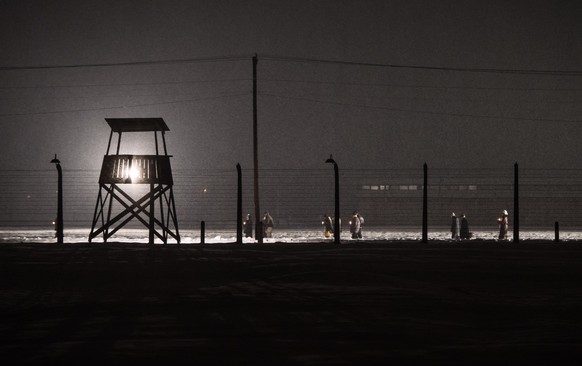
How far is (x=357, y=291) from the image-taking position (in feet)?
33.6

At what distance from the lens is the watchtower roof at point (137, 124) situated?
77.7 feet

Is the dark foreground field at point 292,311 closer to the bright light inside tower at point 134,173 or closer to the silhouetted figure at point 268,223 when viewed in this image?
the bright light inside tower at point 134,173

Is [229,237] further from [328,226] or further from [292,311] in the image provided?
[292,311]

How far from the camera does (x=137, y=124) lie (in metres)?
24.5

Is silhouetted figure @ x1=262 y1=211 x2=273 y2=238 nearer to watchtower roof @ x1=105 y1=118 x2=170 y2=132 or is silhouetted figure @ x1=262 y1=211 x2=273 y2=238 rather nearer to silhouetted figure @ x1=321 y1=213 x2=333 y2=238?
silhouetted figure @ x1=321 y1=213 x2=333 y2=238

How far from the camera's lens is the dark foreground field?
5.84 metres

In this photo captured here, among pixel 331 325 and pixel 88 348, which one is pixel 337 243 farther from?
pixel 88 348

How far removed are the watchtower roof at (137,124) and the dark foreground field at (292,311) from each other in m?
7.98

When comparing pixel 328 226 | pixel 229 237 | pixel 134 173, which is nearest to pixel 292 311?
pixel 134 173

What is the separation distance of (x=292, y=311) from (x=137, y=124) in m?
17.1

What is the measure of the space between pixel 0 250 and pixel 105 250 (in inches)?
105

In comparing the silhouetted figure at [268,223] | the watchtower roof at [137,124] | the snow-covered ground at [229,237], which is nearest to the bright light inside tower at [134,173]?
the watchtower roof at [137,124]

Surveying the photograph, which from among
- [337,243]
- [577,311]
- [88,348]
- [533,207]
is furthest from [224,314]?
[533,207]

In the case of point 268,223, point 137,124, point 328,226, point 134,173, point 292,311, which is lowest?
point 292,311
